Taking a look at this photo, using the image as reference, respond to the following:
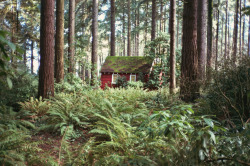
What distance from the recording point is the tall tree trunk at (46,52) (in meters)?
7.89

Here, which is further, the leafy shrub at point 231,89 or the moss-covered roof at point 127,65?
the moss-covered roof at point 127,65

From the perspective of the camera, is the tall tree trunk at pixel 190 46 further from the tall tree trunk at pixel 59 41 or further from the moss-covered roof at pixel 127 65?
the moss-covered roof at pixel 127 65

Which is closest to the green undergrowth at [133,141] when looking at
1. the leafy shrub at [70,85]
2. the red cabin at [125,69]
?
the leafy shrub at [70,85]

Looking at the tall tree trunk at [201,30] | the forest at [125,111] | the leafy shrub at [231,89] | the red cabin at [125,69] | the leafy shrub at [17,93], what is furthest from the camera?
the red cabin at [125,69]

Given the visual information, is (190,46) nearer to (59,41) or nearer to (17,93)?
(59,41)

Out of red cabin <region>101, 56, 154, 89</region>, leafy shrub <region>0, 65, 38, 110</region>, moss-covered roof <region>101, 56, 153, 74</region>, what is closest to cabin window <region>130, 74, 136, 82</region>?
red cabin <region>101, 56, 154, 89</region>

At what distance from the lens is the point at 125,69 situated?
2153cm

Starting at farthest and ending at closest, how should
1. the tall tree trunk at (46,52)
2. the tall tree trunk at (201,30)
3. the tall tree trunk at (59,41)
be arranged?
the tall tree trunk at (201,30), the tall tree trunk at (59,41), the tall tree trunk at (46,52)

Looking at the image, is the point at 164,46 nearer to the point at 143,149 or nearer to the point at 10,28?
the point at 10,28

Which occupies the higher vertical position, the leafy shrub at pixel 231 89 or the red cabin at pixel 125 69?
the red cabin at pixel 125 69

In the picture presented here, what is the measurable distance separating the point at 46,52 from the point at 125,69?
1395 centimetres

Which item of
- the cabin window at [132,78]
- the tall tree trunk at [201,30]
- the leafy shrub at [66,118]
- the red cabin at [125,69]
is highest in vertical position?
the tall tree trunk at [201,30]

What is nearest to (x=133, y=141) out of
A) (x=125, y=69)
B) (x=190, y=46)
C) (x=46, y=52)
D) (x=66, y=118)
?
(x=66, y=118)

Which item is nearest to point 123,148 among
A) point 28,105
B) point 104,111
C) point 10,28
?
point 104,111
